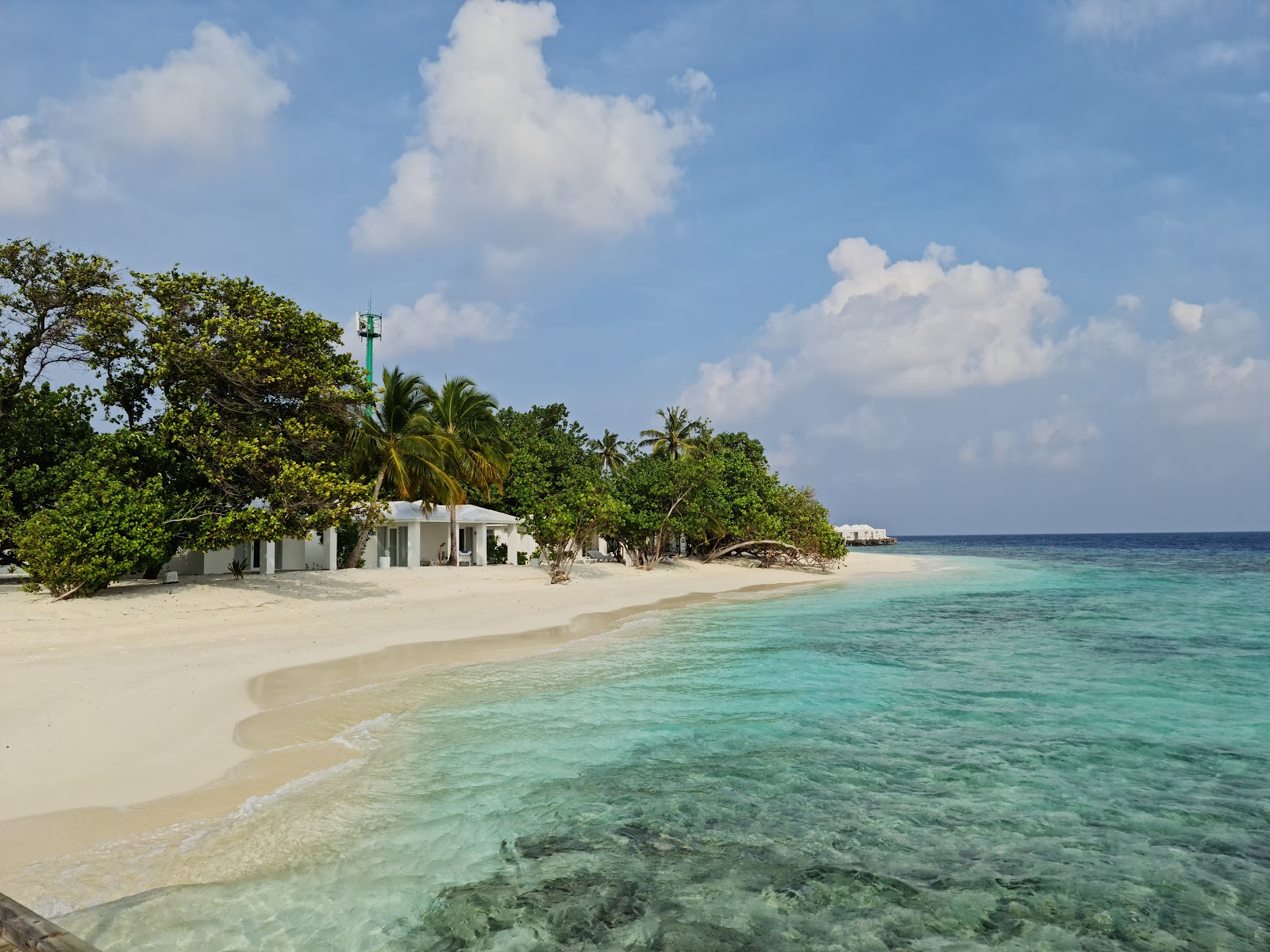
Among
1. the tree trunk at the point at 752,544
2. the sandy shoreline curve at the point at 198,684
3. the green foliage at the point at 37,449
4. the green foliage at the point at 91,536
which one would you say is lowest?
the sandy shoreline curve at the point at 198,684

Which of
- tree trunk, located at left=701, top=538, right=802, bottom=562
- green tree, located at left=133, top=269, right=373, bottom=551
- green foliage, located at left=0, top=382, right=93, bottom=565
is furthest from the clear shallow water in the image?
tree trunk, located at left=701, top=538, right=802, bottom=562

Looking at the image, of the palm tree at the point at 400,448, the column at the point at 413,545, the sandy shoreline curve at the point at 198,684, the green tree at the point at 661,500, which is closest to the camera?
the sandy shoreline curve at the point at 198,684

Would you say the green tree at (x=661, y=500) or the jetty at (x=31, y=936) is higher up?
the green tree at (x=661, y=500)

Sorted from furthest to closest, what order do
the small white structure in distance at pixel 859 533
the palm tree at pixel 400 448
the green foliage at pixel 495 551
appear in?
1. the small white structure in distance at pixel 859 533
2. the green foliage at pixel 495 551
3. the palm tree at pixel 400 448

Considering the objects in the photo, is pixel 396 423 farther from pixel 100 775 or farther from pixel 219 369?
pixel 100 775

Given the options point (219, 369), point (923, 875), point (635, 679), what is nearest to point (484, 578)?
point (219, 369)

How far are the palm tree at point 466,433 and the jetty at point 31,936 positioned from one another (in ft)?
91.0

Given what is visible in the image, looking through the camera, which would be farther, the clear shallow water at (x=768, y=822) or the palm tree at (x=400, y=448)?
the palm tree at (x=400, y=448)

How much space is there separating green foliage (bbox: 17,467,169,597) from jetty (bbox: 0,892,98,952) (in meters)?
15.3

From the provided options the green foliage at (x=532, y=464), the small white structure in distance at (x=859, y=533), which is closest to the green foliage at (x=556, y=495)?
the green foliage at (x=532, y=464)

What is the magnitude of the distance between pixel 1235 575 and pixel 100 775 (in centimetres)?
5180

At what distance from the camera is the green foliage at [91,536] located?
631 inches

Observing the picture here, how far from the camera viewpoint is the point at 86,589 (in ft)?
55.5

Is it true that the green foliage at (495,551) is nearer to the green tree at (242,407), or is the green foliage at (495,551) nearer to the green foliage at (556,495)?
the green foliage at (556,495)
